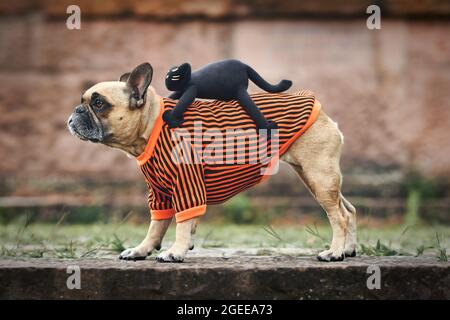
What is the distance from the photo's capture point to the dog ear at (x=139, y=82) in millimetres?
3670

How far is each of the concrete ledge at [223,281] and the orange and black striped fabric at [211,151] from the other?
1.12 ft

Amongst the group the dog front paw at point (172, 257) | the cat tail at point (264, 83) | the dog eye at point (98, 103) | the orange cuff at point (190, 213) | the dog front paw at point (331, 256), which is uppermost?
the cat tail at point (264, 83)

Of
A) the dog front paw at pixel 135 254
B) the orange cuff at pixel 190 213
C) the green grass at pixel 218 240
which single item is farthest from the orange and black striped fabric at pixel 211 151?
the green grass at pixel 218 240

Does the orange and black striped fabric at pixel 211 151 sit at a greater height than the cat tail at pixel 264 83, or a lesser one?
lesser

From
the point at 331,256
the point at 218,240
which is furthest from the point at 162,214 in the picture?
the point at 218,240

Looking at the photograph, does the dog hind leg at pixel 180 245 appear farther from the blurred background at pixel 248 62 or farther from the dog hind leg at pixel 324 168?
the blurred background at pixel 248 62

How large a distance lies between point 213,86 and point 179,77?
21 centimetres

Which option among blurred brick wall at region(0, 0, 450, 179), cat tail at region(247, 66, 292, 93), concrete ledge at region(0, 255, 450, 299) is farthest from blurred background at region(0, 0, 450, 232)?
Answer: concrete ledge at region(0, 255, 450, 299)

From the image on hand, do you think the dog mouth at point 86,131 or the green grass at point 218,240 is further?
the green grass at point 218,240

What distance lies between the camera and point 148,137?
3727 mm

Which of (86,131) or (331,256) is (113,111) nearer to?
(86,131)

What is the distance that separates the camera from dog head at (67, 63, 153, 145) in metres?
3.63

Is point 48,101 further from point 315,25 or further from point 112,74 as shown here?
point 315,25

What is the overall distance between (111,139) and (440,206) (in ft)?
14.4
